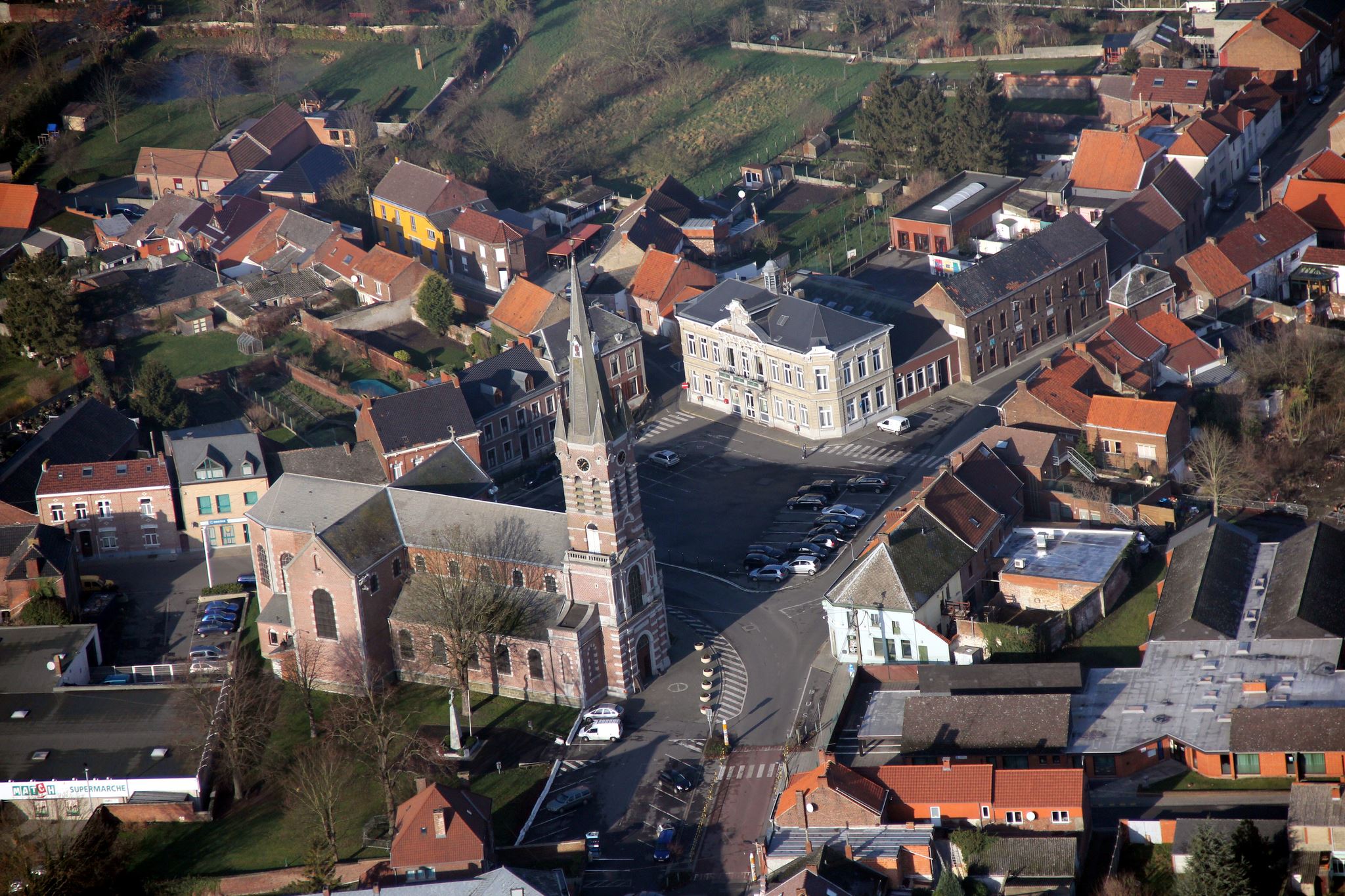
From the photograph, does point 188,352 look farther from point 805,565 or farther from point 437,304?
point 805,565

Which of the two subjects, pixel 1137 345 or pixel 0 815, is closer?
pixel 0 815

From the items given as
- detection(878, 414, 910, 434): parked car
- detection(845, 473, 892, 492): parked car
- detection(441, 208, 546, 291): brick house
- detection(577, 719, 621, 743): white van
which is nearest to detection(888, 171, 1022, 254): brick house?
detection(878, 414, 910, 434): parked car

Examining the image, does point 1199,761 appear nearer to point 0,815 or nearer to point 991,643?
point 991,643

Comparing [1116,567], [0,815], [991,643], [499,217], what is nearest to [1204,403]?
[1116,567]

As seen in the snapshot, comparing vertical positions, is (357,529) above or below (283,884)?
above

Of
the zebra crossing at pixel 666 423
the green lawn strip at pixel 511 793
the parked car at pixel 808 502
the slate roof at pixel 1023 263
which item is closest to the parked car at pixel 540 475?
the zebra crossing at pixel 666 423
